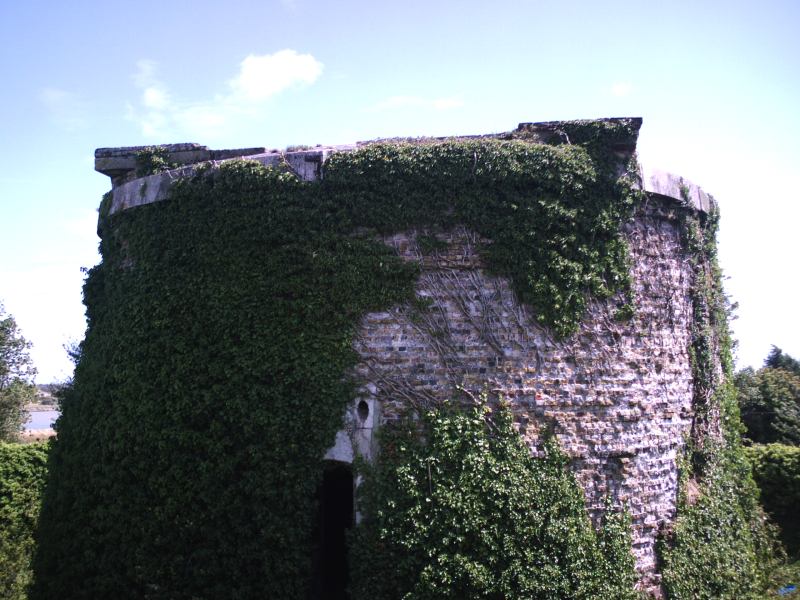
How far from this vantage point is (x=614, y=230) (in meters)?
7.30

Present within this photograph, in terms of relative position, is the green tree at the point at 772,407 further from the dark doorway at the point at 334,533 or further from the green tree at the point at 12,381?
the green tree at the point at 12,381

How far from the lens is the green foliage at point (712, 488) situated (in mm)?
7301

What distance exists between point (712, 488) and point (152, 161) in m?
8.93

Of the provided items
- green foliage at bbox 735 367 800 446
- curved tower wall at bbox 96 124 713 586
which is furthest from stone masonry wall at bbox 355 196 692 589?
green foliage at bbox 735 367 800 446

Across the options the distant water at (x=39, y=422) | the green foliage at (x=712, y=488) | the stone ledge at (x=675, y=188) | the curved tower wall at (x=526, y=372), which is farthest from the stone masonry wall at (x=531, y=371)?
the distant water at (x=39, y=422)

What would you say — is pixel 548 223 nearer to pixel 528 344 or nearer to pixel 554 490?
pixel 528 344

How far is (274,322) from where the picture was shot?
23.0ft

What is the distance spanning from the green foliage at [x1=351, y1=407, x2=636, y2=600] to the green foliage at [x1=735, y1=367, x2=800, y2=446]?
1367cm

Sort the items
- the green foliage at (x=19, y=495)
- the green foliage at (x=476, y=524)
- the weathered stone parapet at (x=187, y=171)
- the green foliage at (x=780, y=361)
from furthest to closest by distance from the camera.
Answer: the green foliage at (x=780, y=361), the green foliage at (x=19, y=495), the weathered stone parapet at (x=187, y=171), the green foliage at (x=476, y=524)

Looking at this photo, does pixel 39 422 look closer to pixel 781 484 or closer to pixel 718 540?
pixel 781 484

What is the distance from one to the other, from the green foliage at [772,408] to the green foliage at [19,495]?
1912cm

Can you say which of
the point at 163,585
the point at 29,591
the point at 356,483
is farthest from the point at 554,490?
the point at 29,591

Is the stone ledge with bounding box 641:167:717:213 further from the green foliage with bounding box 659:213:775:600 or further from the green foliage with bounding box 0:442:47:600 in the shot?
the green foliage with bounding box 0:442:47:600

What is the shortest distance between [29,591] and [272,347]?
527 centimetres
